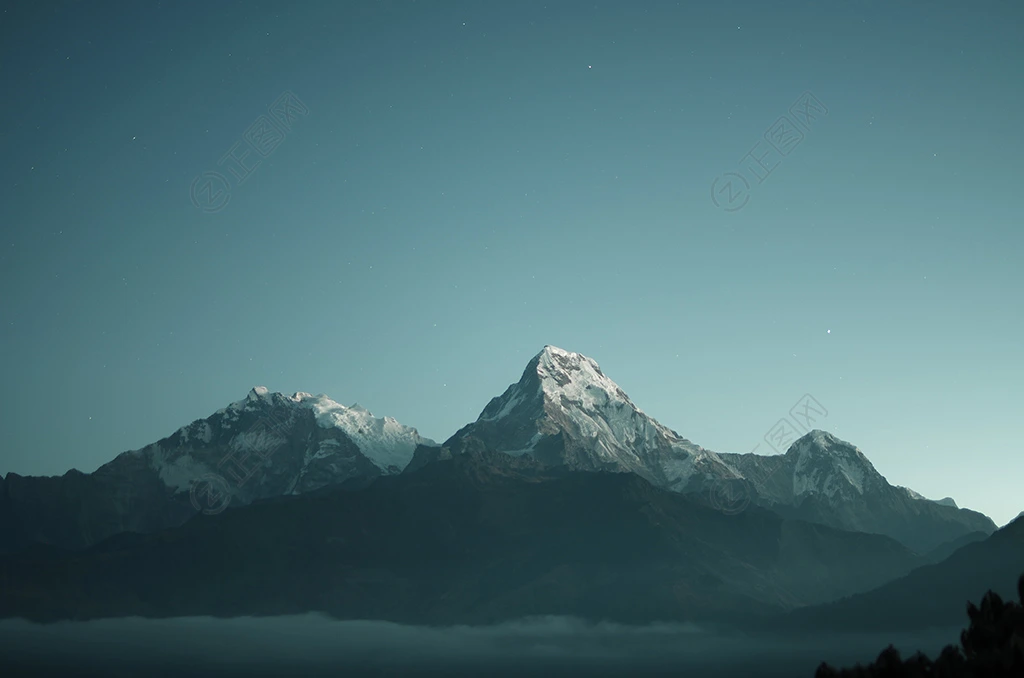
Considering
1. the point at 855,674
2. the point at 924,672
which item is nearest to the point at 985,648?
the point at 924,672

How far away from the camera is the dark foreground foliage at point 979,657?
88812 mm

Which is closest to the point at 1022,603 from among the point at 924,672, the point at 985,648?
the point at 985,648

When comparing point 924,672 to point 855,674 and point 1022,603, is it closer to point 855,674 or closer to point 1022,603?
point 855,674

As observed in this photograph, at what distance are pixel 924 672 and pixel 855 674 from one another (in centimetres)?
739

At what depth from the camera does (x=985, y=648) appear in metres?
98.3

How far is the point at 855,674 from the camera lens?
94.3 meters

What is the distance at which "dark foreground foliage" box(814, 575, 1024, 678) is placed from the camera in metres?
88.8

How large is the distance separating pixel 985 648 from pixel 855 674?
15.3 metres

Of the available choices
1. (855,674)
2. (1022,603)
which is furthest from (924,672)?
(1022,603)

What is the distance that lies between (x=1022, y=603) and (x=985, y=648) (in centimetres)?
1147

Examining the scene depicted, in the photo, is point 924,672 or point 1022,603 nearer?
point 924,672

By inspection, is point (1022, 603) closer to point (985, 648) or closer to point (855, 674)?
point (985, 648)

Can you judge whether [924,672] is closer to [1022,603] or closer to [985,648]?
[985,648]

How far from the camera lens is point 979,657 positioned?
313 feet
